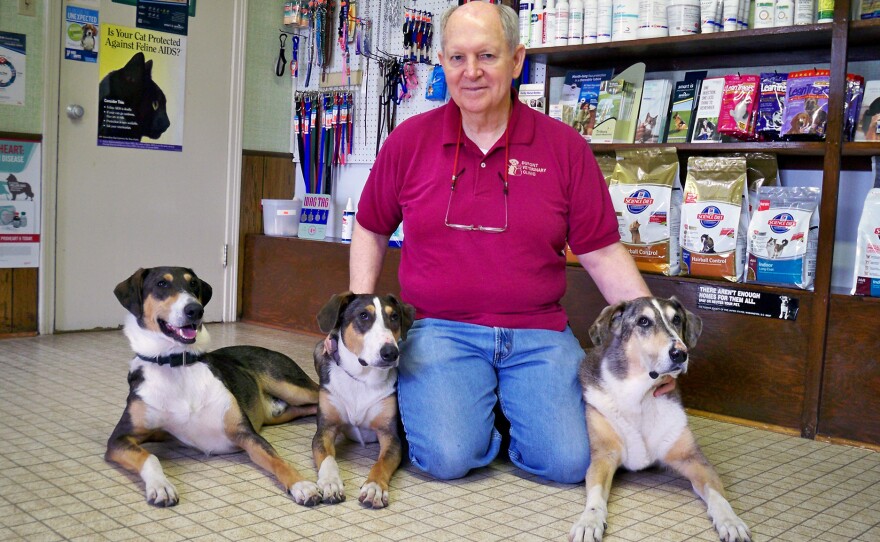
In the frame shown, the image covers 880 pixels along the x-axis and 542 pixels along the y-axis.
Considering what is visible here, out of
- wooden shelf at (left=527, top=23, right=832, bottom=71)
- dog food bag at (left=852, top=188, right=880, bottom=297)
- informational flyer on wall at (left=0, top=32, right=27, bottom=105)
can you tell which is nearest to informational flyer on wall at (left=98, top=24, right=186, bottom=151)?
informational flyer on wall at (left=0, top=32, right=27, bottom=105)

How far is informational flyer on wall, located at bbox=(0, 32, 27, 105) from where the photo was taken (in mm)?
4059

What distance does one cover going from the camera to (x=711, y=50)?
3.42 meters

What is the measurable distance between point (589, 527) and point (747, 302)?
145 centimetres

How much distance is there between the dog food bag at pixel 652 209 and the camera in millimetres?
3311

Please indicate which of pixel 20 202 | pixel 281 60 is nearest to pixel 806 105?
pixel 281 60

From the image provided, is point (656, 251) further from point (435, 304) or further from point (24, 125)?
point (24, 125)

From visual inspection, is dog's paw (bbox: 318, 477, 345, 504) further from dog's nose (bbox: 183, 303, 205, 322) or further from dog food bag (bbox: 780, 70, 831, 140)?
dog food bag (bbox: 780, 70, 831, 140)

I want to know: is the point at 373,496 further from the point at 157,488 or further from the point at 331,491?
the point at 157,488

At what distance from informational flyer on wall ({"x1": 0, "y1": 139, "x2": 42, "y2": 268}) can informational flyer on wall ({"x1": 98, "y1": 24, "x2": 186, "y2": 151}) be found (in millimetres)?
391

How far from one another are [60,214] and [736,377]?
3.34m

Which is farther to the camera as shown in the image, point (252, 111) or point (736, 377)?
point (252, 111)

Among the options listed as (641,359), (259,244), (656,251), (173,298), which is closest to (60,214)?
(259,244)

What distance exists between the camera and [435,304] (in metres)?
2.56

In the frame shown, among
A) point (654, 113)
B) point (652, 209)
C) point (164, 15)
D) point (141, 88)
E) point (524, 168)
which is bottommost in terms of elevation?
point (652, 209)
